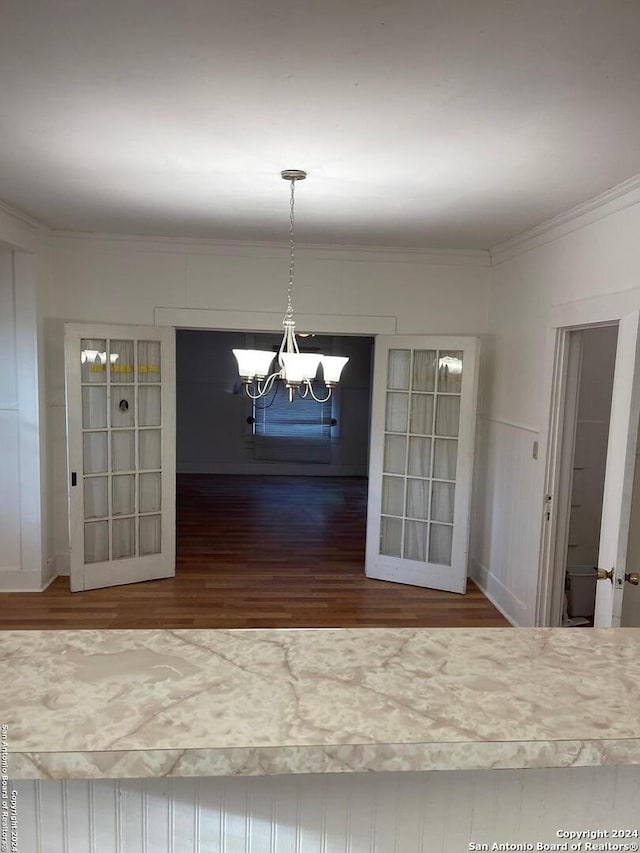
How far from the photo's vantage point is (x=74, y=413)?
4.56m

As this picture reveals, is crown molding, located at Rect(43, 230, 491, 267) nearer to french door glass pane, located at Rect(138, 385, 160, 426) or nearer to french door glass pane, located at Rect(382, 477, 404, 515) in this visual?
french door glass pane, located at Rect(138, 385, 160, 426)

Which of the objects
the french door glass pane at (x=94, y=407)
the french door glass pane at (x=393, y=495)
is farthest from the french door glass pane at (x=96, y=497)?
the french door glass pane at (x=393, y=495)

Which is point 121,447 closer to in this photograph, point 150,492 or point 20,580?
point 150,492

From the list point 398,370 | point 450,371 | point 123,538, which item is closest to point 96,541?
point 123,538

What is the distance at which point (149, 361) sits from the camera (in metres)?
4.85

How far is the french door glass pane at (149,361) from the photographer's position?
4.81 m

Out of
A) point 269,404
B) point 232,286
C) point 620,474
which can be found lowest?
point 269,404

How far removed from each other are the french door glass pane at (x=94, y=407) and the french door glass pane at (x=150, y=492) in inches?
21.6

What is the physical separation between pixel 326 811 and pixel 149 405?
4.21 meters

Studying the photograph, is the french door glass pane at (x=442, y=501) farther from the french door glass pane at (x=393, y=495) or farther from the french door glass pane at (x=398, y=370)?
the french door glass pane at (x=398, y=370)

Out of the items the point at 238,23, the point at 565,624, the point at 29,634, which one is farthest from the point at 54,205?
the point at 565,624

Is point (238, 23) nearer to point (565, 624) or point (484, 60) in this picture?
point (484, 60)

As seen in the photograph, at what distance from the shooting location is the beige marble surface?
0.90 m

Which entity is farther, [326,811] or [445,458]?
[445,458]
